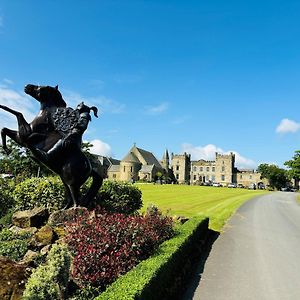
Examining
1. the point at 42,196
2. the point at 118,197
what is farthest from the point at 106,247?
the point at 118,197

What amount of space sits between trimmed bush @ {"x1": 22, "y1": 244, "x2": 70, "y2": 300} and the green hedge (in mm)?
714

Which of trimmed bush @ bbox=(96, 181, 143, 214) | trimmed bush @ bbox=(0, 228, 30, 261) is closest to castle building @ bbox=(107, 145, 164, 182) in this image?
trimmed bush @ bbox=(96, 181, 143, 214)

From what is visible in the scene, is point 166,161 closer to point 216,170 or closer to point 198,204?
point 216,170

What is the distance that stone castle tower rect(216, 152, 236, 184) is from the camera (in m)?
141

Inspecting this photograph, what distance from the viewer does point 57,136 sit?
10.8m

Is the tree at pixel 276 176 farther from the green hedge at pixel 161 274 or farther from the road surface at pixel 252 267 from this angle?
the green hedge at pixel 161 274

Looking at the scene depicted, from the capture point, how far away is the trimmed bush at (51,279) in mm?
5301

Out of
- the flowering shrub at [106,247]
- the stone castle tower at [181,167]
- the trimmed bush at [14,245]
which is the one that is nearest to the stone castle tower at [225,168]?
the stone castle tower at [181,167]

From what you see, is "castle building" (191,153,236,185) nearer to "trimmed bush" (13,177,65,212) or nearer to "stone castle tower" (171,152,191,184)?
"stone castle tower" (171,152,191,184)

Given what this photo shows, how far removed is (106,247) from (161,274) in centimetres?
129

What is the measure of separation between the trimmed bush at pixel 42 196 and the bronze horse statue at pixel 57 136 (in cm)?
218

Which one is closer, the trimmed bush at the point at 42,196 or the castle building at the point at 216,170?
the trimmed bush at the point at 42,196

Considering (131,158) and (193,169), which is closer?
(131,158)

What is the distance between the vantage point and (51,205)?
42.8 ft
